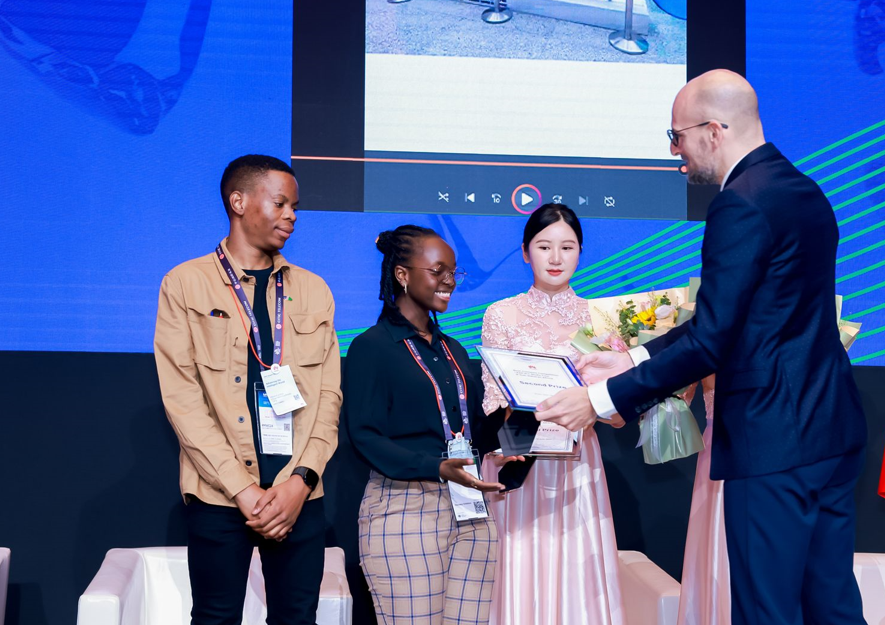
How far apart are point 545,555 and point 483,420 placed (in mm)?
622

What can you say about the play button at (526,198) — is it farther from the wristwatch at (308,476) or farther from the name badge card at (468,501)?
the wristwatch at (308,476)

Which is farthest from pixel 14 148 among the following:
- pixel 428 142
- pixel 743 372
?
pixel 743 372

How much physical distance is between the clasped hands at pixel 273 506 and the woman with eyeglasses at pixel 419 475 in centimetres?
24

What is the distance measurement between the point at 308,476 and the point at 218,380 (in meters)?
0.37

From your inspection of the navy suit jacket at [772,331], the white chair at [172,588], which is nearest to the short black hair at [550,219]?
the navy suit jacket at [772,331]

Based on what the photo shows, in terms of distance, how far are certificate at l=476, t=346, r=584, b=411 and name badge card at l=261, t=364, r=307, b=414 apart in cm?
53

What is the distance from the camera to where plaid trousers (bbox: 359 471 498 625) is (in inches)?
101

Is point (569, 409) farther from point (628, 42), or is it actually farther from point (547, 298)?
point (628, 42)

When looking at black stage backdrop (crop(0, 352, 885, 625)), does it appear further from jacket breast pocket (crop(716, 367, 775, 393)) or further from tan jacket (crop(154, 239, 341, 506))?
jacket breast pocket (crop(716, 367, 775, 393))

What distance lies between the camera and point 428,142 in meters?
4.01

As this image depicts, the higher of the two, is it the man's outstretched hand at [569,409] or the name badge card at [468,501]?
the man's outstretched hand at [569,409]

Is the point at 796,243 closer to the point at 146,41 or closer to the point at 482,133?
the point at 482,133

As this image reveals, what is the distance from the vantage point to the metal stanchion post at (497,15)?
161 inches

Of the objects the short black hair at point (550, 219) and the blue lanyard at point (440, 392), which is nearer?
the blue lanyard at point (440, 392)
